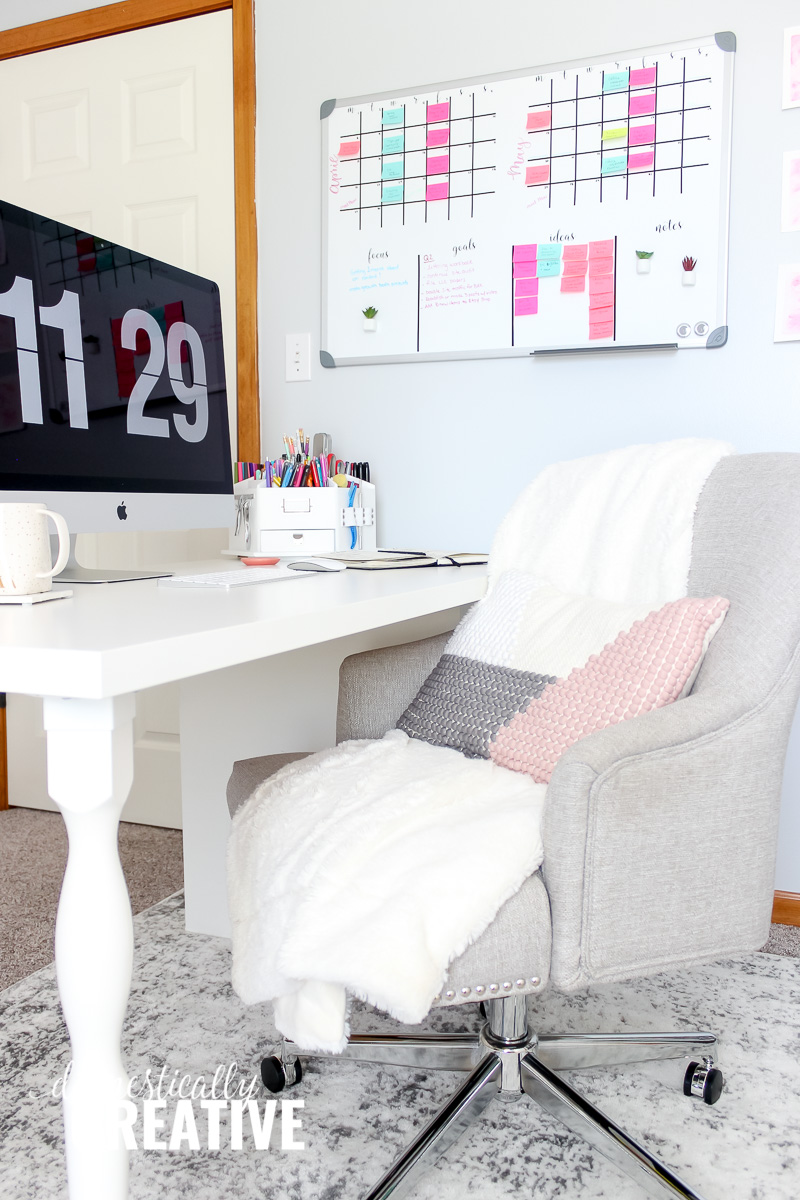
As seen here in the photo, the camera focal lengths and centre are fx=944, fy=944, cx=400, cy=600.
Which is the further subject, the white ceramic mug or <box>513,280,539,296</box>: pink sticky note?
<box>513,280,539,296</box>: pink sticky note

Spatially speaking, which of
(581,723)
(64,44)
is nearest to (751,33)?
(581,723)

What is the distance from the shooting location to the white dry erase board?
1.78 metres

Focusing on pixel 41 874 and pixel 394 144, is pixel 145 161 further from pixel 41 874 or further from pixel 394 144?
pixel 41 874

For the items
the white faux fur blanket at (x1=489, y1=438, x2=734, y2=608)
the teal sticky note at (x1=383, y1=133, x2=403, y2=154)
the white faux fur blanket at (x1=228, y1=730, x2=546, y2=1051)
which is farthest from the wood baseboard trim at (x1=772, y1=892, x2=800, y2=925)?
the teal sticky note at (x1=383, y1=133, x2=403, y2=154)

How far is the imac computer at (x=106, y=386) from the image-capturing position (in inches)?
Result: 50.2

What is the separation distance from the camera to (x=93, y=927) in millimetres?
757

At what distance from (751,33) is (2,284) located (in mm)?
1414

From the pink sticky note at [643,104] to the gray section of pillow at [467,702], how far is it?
45.9 inches

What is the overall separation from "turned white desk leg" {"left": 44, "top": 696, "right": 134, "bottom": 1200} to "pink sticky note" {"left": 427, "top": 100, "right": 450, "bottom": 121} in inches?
64.1

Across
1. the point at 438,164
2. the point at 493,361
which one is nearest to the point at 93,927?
the point at 493,361

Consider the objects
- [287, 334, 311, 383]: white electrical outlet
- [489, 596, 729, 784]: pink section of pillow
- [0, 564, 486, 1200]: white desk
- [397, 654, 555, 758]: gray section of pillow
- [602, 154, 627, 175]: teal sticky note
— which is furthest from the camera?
[287, 334, 311, 383]: white electrical outlet

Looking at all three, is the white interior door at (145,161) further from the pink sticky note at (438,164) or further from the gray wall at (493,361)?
the pink sticky note at (438,164)

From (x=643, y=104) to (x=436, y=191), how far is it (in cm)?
43

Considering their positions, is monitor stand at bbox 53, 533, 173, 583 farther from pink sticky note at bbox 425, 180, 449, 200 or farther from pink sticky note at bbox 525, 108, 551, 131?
pink sticky note at bbox 525, 108, 551, 131
